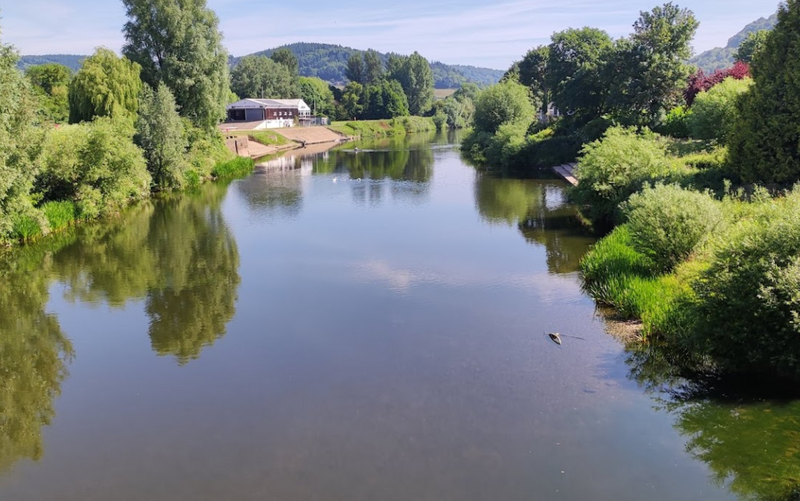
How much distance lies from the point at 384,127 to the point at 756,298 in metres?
91.7

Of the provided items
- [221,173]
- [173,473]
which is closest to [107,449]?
[173,473]

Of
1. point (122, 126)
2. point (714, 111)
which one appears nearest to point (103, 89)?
point (122, 126)

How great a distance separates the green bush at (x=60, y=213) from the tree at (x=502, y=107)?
3502 centimetres

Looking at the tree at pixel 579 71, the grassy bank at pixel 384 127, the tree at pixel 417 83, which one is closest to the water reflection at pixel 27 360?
the tree at pixel 579 71

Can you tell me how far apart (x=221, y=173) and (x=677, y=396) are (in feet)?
110

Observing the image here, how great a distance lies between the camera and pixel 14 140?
16.9 meters

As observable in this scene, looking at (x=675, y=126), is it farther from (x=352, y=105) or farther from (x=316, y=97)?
(x=316, y=97)

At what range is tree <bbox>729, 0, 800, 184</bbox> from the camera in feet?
51.0

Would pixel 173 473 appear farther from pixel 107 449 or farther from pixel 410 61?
pixel 410 61

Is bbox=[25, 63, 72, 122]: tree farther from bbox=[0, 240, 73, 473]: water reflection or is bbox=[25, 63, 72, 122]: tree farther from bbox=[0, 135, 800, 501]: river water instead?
bbox=[0, 240, 73, 473]: water reflection

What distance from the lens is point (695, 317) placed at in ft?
31.9

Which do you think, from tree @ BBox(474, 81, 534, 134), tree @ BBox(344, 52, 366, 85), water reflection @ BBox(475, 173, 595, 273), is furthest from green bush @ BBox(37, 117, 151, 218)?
tree @ BBox(344, 52, 366, 85)

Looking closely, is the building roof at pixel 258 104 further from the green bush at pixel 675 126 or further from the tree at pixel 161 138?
the green bush at pixel 675 126

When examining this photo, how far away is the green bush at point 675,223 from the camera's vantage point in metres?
12.6
